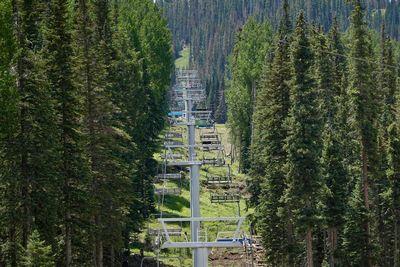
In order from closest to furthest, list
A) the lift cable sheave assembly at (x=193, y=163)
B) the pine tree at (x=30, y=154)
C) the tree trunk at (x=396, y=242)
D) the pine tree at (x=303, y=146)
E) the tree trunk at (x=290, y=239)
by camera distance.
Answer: the lift cable sheave assembly at (x=193, y=163) < the pine tree at (x=30, y=154) < the pine tree at (x=303, y=146) < the tree trunk at (x=290, y=239) < the tree trunk at (x=396, y=242)

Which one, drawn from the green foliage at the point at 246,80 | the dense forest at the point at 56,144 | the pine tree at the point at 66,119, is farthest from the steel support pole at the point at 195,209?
the green foliage at the point at 246,80

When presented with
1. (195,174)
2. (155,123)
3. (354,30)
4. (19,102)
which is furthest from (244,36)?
(195,174)

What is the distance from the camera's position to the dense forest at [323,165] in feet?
155

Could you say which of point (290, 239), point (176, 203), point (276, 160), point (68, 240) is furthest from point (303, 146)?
point (176, 203)

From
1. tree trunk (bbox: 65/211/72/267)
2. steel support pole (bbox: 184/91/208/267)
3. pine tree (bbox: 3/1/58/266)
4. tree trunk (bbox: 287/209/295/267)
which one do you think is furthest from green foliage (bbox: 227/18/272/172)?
steel support pole (bbox: 184/91/208/267)

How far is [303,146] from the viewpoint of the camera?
46.8 meters

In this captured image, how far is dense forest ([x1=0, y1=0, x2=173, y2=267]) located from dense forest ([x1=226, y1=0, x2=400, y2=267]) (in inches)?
385

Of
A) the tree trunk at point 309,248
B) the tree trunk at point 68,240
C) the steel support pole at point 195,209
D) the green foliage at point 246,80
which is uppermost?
the green foliage at point 246,80

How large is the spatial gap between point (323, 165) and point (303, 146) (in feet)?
17.7

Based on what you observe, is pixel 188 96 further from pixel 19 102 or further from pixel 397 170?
pixel 397 170

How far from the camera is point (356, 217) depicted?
53.8m

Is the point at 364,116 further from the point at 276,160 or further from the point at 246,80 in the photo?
the point at 246,80

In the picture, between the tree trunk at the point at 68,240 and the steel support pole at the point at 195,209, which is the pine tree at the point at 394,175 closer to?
the tree trunk at the point at 68,240

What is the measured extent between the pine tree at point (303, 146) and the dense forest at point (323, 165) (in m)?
0.06
